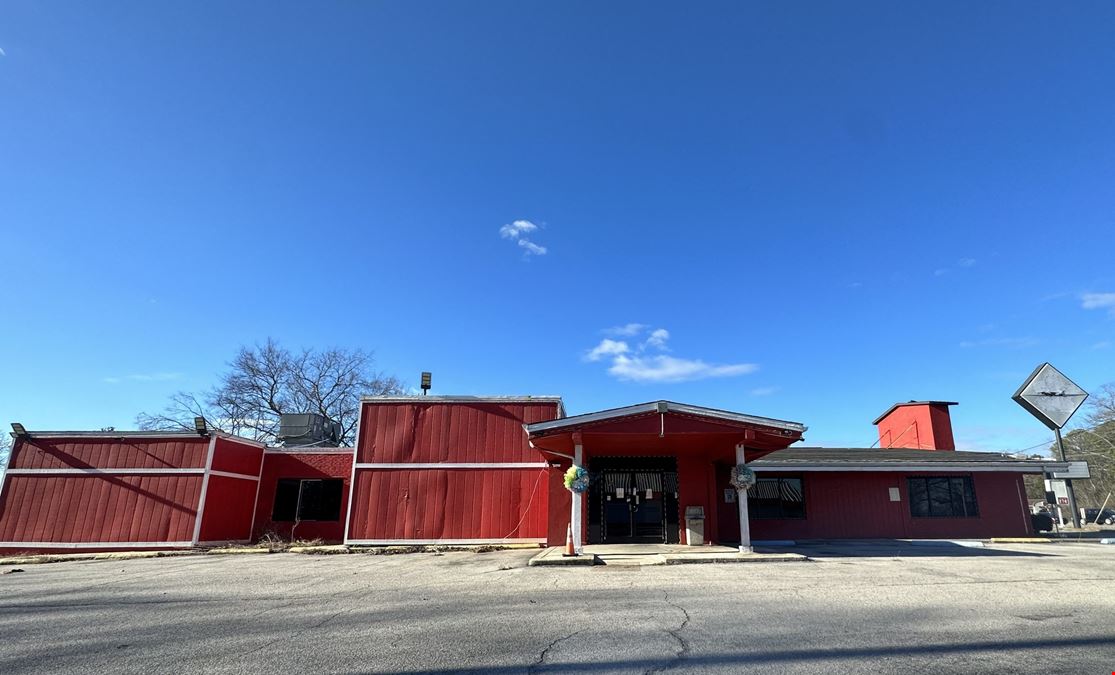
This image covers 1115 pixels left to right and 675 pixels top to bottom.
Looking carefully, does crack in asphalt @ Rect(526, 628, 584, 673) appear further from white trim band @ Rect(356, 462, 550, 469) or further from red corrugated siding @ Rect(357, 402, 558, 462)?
red corrugated siding @ Rect(357, 402, 558, 462)

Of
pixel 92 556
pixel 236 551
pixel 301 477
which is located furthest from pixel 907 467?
pixel 92 556

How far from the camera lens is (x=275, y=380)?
4072 cm

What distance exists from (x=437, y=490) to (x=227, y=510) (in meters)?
6.97

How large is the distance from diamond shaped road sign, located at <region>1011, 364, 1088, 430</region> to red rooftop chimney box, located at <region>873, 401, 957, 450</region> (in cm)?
272

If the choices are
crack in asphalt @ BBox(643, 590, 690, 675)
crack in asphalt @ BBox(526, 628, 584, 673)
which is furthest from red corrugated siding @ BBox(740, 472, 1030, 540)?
crack in asphalt @ BBox(526, 628, 584, 673)

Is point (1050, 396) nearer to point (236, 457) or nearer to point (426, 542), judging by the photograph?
point (426, 542)

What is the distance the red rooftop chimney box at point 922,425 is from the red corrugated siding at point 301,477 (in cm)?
2426

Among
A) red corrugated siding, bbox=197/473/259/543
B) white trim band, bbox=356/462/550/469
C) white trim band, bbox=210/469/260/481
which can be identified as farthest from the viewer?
white trim band, bbox=356/462/550/469

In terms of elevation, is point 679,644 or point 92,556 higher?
point 679,644

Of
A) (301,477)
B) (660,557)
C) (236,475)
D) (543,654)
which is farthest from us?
(301,477)

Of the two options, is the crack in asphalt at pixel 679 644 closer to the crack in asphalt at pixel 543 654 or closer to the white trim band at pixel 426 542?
the crack in asphalt at pixel 543 654

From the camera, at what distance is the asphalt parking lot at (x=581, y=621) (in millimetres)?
4762

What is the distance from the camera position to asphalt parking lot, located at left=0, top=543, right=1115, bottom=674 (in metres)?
4.76

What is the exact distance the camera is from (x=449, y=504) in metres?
18.8
